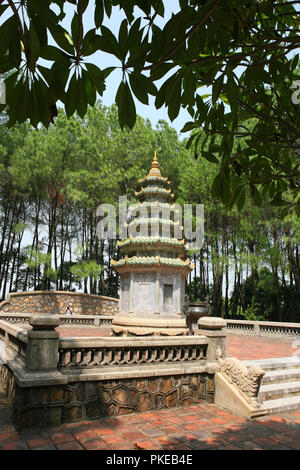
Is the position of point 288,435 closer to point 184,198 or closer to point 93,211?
point 184,198

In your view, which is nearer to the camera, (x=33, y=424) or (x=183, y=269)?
(x=33, y=424)

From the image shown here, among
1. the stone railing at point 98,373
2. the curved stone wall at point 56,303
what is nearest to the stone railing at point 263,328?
the curved stone wall at point 56,303

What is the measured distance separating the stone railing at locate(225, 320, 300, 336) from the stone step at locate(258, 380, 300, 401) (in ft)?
28.0

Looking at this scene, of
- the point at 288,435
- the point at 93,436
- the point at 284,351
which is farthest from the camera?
the point at 284,351

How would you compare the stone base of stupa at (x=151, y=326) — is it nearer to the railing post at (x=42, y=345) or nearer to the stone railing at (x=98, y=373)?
the stone railing at (x=98, y=373)

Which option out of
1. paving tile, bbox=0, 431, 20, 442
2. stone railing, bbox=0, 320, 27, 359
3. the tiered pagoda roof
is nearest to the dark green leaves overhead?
paving tile, bbox=0, 431, 20, 442

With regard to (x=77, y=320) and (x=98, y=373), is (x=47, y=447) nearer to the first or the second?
(x=98, y=373)

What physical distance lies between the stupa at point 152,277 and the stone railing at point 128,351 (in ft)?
18.5

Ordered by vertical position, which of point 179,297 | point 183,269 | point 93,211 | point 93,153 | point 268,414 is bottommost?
point 268,414

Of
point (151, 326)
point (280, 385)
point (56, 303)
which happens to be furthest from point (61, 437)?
point (56, 303)

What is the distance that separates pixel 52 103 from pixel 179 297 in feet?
40.0

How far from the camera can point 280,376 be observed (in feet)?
24.7

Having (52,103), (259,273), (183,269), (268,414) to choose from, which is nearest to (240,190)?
(52,103)

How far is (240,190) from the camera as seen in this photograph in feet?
9.59
